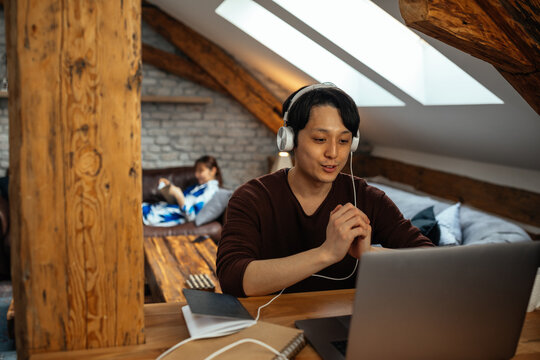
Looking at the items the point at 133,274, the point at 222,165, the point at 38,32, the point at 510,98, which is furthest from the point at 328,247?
the point at 222,165

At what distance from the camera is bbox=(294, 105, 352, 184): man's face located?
1544 mm

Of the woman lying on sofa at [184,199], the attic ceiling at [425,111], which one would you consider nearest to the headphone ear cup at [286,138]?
the attic ceiling at [425,111]

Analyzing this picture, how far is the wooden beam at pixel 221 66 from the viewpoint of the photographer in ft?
17.2

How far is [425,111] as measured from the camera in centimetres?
336

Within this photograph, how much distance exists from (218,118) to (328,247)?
470cm

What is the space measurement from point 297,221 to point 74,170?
2.82ft

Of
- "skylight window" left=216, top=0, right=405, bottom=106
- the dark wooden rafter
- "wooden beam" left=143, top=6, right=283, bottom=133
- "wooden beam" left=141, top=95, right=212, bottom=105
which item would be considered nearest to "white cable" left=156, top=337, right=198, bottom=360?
the dark wooden rafter

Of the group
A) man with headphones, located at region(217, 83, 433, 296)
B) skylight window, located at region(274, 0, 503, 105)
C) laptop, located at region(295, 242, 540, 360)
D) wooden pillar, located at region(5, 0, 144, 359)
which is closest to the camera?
Result: laptop, located at region(295, 242, 540, 360)

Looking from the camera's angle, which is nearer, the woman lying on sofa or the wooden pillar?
the wooden pillar

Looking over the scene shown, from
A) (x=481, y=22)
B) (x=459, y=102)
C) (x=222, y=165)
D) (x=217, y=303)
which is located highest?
(x=481, y=22)

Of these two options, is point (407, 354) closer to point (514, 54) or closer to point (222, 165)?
point (514, 54)

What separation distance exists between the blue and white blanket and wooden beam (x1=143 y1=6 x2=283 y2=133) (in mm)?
1005

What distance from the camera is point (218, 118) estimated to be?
577 centimetres

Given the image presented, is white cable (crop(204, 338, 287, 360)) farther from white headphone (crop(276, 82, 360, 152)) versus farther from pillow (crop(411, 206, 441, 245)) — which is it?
pillow (crop(411, 206, 441, 245))
